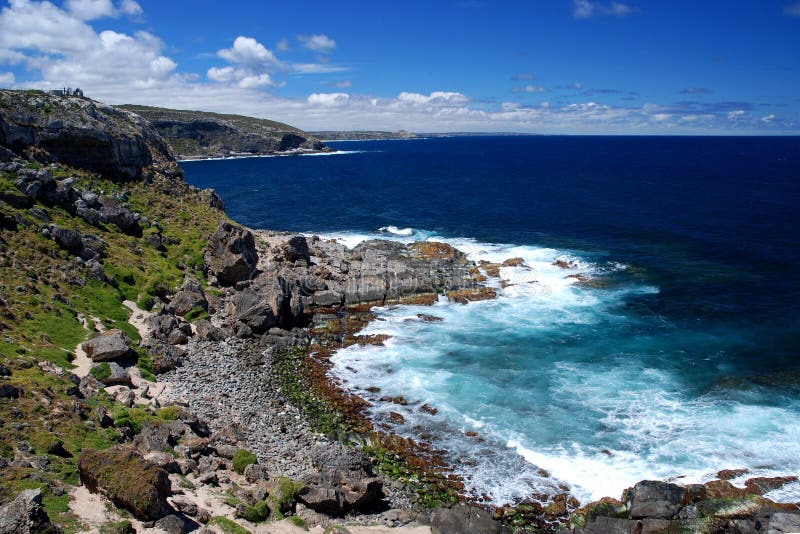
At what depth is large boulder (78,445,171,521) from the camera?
19.0m

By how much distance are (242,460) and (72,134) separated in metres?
50.0

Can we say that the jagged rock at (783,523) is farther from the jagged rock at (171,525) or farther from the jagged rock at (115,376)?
the jagged rock at (115,376)

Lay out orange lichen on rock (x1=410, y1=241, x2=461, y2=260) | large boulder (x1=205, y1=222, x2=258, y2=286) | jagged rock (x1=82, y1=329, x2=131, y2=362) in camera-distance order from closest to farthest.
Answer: jagged rock (x1=82, y1=329, x2=131, y2=362), large boulder (x1=205, y1=222, x2=258, y2=286), orange lichen on rock (x1=410, y1=241, x2=461, y2=260)

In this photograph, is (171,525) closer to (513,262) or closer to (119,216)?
(119,216)

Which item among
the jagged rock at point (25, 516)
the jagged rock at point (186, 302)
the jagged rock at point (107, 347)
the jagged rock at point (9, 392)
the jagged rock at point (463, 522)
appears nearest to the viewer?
the jagged rock at point (25, 516)

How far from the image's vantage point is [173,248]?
183ft

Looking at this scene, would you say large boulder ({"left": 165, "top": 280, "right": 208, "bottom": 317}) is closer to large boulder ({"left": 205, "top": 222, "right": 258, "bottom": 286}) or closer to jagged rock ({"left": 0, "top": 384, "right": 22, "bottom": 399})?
large boulder ({"left": 205, "top": 222, "right": 258, "bottom": 286})

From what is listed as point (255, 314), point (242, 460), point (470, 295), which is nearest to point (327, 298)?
point (255, 314)

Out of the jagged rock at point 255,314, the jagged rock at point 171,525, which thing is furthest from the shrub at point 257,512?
the jagged rock at point 255,314

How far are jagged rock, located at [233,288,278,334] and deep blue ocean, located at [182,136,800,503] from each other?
7.43 metres

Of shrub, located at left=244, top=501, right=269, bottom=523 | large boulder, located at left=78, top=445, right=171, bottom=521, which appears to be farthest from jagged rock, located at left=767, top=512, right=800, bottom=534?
large boulder, located at left=78, top=445, right=171, bottom=521

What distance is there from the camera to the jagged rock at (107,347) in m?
32.9

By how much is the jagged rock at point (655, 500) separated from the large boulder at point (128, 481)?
20670 millimetres

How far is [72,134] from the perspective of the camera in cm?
5788
